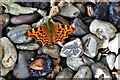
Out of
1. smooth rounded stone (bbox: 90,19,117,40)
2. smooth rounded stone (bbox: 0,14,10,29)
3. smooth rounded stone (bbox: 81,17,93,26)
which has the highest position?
smooth rounded stone (bbox: 0,14,10,29)

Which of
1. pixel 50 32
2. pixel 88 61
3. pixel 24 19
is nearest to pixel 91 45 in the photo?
pixel 88 61

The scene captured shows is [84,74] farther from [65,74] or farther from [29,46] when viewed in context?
[29,46]

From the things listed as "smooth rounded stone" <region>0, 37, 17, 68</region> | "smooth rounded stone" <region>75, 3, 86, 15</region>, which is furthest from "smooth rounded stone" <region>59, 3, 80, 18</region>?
"smooth rounded stone" <region>0, 37, 17, 68</region>

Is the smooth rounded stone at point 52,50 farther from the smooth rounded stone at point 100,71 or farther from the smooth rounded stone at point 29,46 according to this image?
the smooth rounded stone at point 100,71

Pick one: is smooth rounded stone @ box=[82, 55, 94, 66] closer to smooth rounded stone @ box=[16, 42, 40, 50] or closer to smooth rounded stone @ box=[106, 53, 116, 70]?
smooth rounded stone @ box=[106, 53, 116, 70]

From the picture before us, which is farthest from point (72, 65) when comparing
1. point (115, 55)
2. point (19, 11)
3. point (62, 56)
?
point (19, 11)
